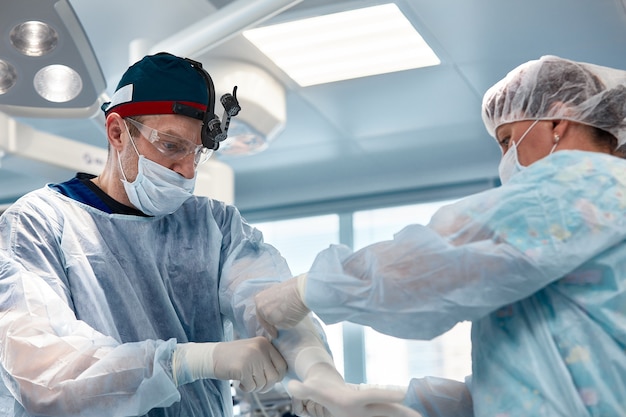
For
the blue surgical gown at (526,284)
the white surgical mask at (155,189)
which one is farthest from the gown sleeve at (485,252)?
the white surgical mask at (155,189)

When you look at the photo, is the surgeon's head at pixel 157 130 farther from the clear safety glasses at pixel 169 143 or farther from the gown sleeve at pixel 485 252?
the gown sleeve at pixel 485 252

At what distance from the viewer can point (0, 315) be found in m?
1.73

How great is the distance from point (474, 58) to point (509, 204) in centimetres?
254

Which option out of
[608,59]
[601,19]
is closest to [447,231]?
[601,19]

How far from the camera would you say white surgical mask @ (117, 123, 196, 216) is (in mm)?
2010

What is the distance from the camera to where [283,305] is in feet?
5.29

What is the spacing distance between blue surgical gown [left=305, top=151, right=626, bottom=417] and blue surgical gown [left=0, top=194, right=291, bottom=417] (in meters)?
0.44

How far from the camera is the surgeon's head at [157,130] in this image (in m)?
2.02

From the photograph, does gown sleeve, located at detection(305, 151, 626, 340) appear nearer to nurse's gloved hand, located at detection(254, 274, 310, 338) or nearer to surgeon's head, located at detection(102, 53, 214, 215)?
nurse's gloved hand, located at detection(254, 274, 310, 338)

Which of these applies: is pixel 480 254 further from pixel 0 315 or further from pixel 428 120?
pixel 428 120

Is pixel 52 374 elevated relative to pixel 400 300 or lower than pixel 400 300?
lower

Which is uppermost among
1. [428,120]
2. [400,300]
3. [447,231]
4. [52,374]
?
[428,120]

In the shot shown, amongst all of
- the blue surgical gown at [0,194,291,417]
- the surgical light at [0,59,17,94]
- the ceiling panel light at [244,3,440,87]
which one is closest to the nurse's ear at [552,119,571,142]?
the blue surgical gown at [0,194,291,417]

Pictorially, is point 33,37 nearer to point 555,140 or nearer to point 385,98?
point 555,140
